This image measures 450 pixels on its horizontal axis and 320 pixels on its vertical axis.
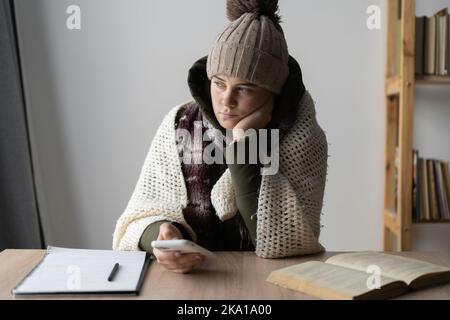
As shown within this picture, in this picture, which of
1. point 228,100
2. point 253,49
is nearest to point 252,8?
point 253,49

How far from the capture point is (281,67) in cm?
126

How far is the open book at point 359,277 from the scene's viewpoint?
0.89 meters

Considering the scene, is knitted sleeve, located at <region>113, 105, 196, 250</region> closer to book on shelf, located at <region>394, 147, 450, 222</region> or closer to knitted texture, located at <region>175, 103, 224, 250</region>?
knitted texture, located at <region>175, 103, 224, 250</region>

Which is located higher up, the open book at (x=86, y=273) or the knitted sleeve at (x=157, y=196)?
the knitted sleeve at (x=157, y=196)

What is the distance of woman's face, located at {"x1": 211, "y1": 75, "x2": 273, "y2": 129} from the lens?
47.8 inches

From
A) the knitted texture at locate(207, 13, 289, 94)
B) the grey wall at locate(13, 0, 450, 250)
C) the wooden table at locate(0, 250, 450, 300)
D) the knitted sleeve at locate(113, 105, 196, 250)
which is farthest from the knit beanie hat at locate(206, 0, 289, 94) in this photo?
the grey wall at locate(13, 0, 450, 250)

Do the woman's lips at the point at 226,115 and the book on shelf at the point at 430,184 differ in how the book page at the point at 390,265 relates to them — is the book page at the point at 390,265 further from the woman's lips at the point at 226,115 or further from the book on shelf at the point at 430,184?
the book on shelf at the point at 430,184

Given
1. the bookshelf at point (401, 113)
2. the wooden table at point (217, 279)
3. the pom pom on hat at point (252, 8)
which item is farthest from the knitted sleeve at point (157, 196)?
the bookshelf at point (401, 113)

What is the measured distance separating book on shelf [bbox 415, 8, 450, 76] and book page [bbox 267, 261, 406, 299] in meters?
1.36

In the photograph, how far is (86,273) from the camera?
1.00 meters

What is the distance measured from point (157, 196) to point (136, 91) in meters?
1.03

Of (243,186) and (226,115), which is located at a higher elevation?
(226,115)

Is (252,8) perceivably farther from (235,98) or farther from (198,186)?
(198,186)

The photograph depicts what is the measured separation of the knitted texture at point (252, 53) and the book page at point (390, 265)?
412 millimetres
